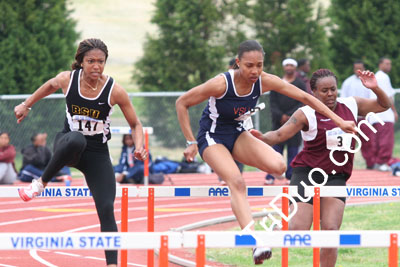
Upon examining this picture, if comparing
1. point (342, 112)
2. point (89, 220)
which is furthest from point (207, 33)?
point (342, 112)

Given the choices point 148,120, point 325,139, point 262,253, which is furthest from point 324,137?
point 148,120

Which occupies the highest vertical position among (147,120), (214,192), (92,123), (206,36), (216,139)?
(206,36)

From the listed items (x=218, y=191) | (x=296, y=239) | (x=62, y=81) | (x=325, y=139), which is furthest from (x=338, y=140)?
(x=62, y=81)

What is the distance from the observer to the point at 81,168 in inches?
243

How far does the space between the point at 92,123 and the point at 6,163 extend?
8.15 meters

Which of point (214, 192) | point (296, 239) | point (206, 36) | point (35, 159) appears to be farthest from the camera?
point (206, 36)

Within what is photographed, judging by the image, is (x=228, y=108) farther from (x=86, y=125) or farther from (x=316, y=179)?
(x=86, y=125)

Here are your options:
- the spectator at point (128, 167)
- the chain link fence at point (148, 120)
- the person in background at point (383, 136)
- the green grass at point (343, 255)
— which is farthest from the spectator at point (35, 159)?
the green grass at point (343, 255)

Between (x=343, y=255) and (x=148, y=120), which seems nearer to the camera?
(x=343, y=255)

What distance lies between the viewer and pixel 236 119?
6.32 meters

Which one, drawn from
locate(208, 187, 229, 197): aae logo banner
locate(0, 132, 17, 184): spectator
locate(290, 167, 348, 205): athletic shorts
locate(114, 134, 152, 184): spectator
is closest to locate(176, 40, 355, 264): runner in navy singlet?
locate(208, 187, 229, 197): aae logo banner

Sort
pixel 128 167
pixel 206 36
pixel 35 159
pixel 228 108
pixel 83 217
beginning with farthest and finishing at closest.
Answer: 1. pixel 206 36
2. pixel 35 159
3. pixel 128 167
4. pixel 83 217
5. pixel 228 108

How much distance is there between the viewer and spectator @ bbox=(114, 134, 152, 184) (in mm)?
13783

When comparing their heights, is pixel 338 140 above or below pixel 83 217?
above
